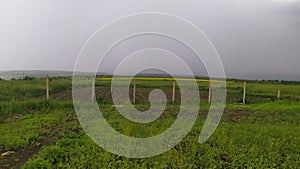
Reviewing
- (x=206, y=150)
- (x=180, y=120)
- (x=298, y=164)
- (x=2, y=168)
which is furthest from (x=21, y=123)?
(x=298, y=164)

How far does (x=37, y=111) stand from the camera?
10.6 m

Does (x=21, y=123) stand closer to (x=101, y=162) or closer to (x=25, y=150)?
(x=25, y=150)

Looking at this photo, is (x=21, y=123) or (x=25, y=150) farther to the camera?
(x=21, y=123)

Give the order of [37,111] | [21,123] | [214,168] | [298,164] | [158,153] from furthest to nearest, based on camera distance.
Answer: [37,111] < [21,123] < [158,153] < [298,164] < [214,168]

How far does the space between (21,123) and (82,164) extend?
4.48 meters

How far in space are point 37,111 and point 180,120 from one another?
5739 mm

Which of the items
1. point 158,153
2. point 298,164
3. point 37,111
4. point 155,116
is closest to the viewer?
point 298,164

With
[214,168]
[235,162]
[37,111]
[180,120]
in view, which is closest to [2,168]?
[214,168]

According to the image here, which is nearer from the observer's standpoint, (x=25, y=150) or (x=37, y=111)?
(x=25, y=150)

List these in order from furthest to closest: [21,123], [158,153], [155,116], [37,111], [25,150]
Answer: [37,111]
[155,116]
[21,123]
[25,150]
[158,153]

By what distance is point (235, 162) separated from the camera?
A: 193 inches

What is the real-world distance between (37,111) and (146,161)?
7192mm

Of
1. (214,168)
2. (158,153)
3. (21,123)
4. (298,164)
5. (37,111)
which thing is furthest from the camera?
(37,111)

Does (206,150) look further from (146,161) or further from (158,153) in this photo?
(146,161)
